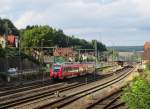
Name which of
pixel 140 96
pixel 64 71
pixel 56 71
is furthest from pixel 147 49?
pixel 140 96

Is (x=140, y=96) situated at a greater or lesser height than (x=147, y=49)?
lesser

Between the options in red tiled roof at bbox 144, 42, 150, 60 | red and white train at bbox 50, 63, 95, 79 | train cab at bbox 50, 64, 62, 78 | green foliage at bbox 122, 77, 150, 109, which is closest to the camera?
green foliage at bbox 122, 77, 150, 109

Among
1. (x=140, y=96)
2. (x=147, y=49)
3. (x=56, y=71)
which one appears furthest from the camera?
(x=56, y=71)

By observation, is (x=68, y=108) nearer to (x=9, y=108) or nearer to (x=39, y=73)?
(x=9, y=108)

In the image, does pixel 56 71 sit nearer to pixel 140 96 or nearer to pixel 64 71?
pixel 64 71

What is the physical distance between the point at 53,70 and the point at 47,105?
122ft

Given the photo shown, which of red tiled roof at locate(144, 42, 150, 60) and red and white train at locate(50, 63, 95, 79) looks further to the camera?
red and white train at locate(50, 63, 95, 79)

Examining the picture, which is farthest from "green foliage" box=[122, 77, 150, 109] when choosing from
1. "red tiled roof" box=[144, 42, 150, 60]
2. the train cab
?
the train cab

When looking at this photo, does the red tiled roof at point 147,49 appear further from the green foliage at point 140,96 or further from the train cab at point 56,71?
the green foliage at point 140,96

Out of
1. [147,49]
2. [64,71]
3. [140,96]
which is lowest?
[64,71]

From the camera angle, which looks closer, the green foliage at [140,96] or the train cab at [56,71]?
the green foliage at [140,96]

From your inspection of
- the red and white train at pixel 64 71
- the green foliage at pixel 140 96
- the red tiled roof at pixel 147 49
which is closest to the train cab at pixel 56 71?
the red and white train at pixel 64 71

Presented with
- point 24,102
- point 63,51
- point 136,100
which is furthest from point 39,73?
point 136,100

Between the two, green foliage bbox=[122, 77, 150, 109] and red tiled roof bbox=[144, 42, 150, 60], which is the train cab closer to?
red tiled roof bbox=[144, 42, 150, 60]
